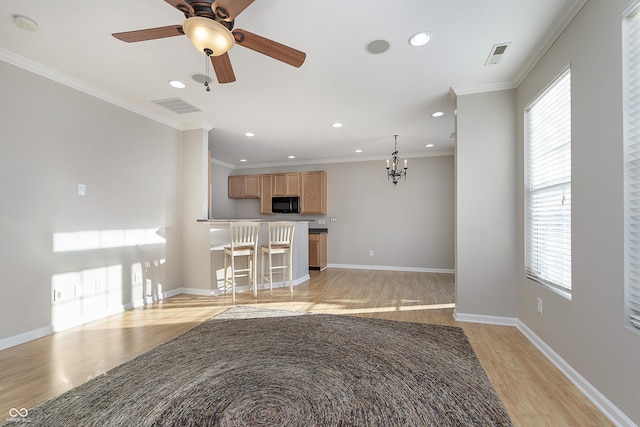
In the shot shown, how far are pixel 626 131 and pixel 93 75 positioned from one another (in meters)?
4.37

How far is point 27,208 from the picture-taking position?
2.67m

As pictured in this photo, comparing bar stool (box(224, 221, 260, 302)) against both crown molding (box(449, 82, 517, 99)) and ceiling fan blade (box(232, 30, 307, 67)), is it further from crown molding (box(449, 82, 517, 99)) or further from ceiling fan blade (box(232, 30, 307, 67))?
crown molding (box(449, 82, 517, 99))

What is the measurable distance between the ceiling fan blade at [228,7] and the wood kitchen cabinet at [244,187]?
18.4 feet

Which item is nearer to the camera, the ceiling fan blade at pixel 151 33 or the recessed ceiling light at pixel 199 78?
the ceiling fan blade at pixel 151 33

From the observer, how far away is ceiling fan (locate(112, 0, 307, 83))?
1.61 meters

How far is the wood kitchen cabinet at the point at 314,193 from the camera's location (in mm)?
6719

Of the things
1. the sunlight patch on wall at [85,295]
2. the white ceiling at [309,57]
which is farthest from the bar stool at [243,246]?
the white ceiling at [309,57]

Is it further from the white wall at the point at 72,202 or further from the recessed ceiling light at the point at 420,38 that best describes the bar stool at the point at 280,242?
the recessed ceiling light at the point at 420,38

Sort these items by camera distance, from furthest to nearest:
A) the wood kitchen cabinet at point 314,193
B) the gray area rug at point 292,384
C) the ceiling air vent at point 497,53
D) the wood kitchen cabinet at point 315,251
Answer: the wood kitchen cabinet at point 314,193 → the wood kitchen cabinet at point 315,251 → the ceiling air vent at point 497,53 → the gray area rug at point 292,384

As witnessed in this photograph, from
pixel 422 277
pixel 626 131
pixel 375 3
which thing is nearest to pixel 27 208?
pixel 375 3

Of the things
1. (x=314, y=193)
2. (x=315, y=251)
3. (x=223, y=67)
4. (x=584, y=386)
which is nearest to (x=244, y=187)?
(x=314, y=193)

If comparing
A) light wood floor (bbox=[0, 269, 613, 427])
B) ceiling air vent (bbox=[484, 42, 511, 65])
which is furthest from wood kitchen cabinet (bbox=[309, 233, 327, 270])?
ceiling air vent (bbox=[484, 42, 511, 65])

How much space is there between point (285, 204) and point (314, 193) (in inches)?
32.0

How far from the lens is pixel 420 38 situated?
7.56 ft
